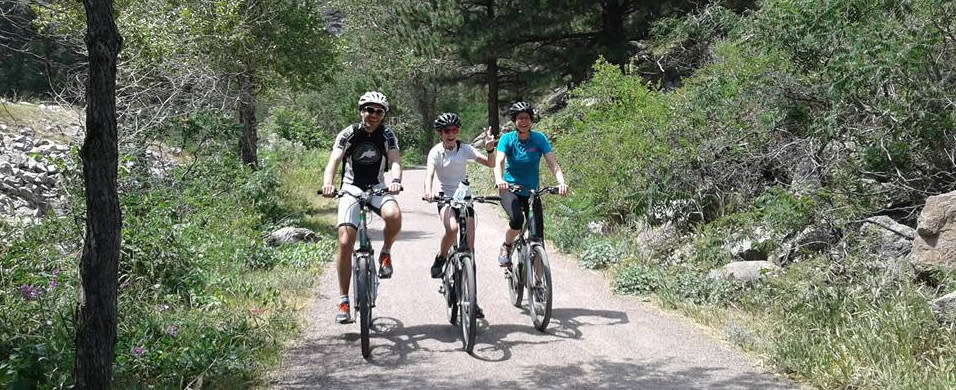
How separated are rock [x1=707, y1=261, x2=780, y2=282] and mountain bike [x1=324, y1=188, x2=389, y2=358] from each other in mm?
3427

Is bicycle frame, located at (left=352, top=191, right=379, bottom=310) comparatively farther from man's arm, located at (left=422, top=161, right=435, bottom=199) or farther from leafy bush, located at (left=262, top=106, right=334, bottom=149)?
leafy bush, located at (left=262, top=106, right=334, bottom=149)

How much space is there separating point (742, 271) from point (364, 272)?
375cm

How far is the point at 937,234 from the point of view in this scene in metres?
6.64

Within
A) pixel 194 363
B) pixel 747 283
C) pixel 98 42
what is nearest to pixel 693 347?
pixel 747 283

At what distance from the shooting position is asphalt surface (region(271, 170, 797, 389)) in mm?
5508

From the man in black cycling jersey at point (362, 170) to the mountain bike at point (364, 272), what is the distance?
0.21ft

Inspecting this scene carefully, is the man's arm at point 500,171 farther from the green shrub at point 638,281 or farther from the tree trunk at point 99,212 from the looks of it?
the tree trunk at point 99,212

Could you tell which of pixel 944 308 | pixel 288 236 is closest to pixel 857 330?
pixel 944 308

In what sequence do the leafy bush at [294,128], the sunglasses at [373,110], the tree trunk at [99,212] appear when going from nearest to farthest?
the tree trunk at [99,212]
the sunglasses at [373,110]
the leafy bush at [294,128]

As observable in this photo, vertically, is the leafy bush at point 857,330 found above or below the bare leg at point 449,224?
below

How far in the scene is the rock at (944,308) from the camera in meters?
5.44

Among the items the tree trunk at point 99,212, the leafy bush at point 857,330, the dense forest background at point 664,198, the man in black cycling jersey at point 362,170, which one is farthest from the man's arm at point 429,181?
the tree trunk at point 99,212

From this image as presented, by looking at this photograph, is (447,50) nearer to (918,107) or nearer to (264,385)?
(918,107)

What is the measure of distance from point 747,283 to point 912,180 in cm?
179
